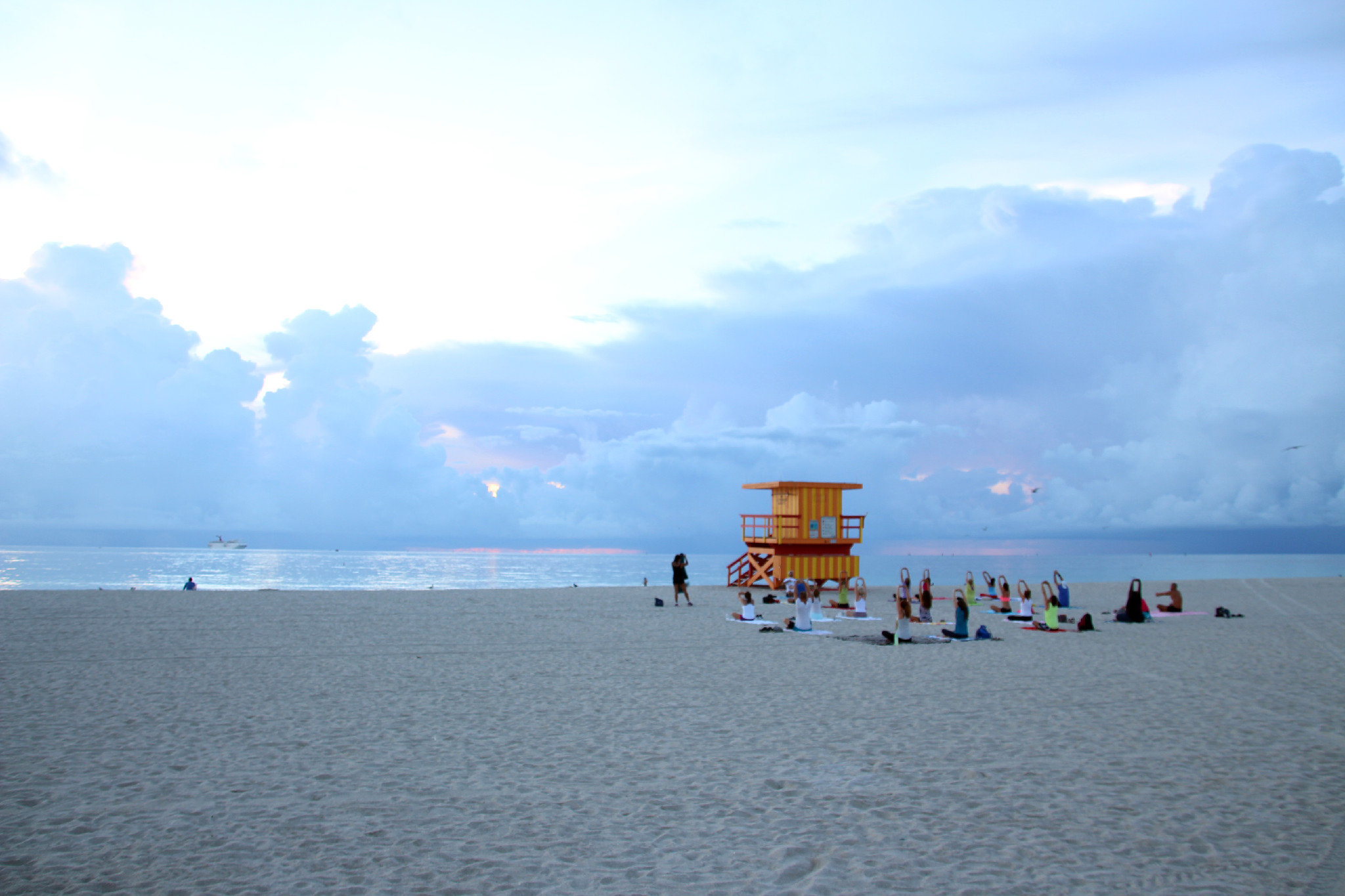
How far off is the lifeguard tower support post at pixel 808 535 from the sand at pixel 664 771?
57.2 feet

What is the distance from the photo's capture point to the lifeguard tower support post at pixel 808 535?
33188 mm

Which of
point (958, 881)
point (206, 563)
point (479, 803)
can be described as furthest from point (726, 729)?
point (206, 563)

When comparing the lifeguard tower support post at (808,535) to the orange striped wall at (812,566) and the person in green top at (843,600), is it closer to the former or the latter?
the orange striped wall at (812,566)

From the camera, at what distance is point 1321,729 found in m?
9.20

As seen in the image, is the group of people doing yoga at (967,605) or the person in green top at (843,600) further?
the person in green top at (843,600)

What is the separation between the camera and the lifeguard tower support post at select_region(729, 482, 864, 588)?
3319 centimetres

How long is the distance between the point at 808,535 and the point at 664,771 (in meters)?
26.2

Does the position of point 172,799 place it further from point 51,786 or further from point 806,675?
point 806,675

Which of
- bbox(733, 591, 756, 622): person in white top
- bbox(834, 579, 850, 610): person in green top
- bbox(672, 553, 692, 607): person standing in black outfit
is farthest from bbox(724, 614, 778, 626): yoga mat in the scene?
bbox(834, 579, 850, 610): person in green top

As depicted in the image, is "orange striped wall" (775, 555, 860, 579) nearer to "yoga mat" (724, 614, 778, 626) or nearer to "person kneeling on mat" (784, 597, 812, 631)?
"yoga mat" (724, 614, 778, 626)

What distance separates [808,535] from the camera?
33156mm

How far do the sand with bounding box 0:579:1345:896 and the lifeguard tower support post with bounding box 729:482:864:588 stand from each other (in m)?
17.4

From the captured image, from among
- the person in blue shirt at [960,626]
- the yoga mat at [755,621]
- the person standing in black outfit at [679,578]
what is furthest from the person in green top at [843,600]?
the person in blue shirt at [960,626]

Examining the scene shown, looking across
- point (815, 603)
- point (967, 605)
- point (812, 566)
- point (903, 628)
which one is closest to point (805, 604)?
point (903, 628)
